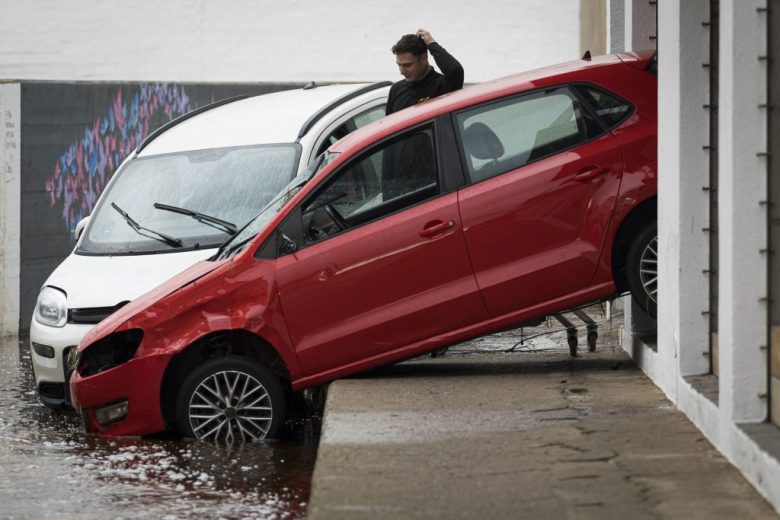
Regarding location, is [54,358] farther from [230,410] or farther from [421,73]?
[421,73]

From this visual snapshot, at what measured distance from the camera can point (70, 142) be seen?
17.4 metres

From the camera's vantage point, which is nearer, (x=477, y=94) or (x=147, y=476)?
(x=147, y=476)

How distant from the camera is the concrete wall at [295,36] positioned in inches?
1009

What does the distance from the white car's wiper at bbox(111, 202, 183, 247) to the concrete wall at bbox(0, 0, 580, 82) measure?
1463 centimetres

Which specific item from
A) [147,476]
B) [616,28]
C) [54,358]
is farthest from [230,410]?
[616,28]

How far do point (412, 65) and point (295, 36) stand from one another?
15322mm

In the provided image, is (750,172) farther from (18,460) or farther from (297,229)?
(18,460)

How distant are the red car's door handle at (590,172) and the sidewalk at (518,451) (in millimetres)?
1259

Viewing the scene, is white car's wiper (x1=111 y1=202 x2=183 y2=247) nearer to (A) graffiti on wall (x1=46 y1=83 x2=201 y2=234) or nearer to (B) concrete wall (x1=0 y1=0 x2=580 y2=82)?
(A) graffiti on wall (x1=46 y1=83 x2=201 y2=234)

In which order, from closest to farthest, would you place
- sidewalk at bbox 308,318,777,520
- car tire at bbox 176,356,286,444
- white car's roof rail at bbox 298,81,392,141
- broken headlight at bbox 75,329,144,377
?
sidewalk at bbox 308,318,777,520
car tire at bbox 176,356,286,444
broken headlight at bbox 75,329,144,377
white car's roof rail at bbox 298,81,392,141

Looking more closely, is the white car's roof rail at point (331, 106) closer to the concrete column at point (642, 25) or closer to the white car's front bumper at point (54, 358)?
the white car's front bumper at point (54, 358)

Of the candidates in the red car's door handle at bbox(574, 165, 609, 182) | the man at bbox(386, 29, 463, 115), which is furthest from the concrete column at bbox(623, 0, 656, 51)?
the red car's door handle at bbox(574, 165, 609, 182)

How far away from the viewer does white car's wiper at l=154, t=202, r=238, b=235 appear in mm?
10656

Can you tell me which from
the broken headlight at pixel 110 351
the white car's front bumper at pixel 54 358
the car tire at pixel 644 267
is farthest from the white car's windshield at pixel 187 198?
the car tire at pixel 644 267
